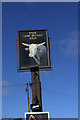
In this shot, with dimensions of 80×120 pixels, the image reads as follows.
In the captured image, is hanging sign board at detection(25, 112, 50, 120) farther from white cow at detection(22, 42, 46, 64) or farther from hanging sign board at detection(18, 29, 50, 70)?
white cow at detection(22, 42, 46, 64)

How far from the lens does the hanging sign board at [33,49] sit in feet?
75.5

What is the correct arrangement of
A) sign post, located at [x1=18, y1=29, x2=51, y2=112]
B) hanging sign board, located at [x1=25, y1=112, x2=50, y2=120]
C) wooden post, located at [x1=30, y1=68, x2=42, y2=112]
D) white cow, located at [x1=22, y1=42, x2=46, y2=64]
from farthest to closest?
white cow, located at [x1=22, y1=42, x2=46, y2=64] → sign post, located at [x1=18, y1=29, x2=51, y2=112] → wooden post, located at [x1=30, y1=68, x2=42, y2=112] → hanging sign board, located at [x1=25, y1=112, x2=50, y2=120]

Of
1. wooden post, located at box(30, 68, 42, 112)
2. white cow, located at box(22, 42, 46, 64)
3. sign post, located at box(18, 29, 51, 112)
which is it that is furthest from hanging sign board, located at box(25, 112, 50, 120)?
white cow, located at box(22, 42, 46, 64)

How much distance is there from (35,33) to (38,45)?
127cm

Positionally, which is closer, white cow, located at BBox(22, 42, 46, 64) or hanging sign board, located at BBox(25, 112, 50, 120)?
hanging sign board, located at BBox(25, 112, 50, 120)

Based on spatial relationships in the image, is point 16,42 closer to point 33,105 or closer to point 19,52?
point 19,52

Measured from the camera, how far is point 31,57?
23.2 m

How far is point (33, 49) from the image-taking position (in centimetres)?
2333

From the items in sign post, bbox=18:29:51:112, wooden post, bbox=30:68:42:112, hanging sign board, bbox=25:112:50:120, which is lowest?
hanging sign board, bbox=25:112:50:120

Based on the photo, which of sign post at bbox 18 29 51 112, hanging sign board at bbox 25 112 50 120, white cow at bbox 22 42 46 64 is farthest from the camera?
white cow at bbox 22 42 46 64

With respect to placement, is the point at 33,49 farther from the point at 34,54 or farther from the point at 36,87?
the point at 36,87

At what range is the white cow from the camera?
2314 cm

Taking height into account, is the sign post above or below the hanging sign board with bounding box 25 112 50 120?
above

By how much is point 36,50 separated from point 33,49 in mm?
333
